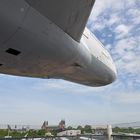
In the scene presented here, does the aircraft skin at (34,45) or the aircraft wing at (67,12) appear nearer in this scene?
the aircraft skin at (34,45)

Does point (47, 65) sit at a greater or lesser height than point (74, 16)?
lesser

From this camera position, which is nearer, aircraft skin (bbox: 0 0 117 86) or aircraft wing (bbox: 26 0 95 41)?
aircraft skin (bbox: 0 0 117 86)

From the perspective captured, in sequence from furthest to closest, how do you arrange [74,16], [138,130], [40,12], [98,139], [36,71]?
[138,130] → [98,139] → [36,71] → [74,16] → [40,12]

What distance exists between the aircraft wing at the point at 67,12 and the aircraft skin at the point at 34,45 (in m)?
0.07

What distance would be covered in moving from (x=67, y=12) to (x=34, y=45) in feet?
3.33

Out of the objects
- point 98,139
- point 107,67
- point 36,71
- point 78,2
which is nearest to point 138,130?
point 98,139

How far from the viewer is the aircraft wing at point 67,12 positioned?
18.7 feet

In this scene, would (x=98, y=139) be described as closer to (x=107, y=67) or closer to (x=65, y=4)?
(x=107, y=67)

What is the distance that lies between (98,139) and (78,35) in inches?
512

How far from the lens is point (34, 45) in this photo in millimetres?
5863

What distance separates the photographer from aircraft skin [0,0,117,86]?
5.21 metres

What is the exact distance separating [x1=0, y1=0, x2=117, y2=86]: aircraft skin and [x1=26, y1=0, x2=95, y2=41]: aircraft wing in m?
0.07

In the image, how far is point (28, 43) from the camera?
5723mm

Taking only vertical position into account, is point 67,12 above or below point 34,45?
above
